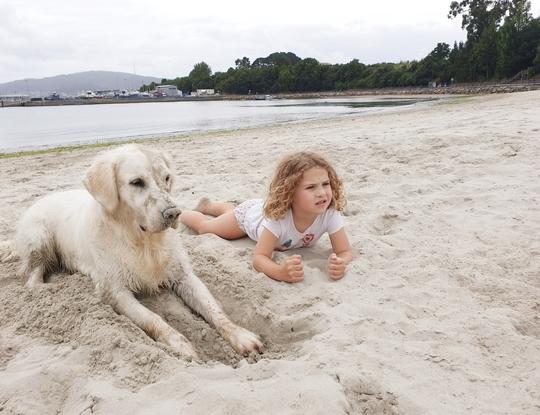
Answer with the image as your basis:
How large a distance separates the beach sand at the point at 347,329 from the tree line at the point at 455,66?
7909 centimetres

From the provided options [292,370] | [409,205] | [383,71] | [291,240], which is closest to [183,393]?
[292,370]

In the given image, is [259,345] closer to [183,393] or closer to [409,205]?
[183,393]

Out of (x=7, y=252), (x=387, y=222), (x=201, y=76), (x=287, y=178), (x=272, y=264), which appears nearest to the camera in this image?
(x=272, y=264)

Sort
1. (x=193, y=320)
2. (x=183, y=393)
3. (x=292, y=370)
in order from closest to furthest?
(x=183, y=393), (x=292, y=370), (x=193, y=320)

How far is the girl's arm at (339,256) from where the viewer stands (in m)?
3.66

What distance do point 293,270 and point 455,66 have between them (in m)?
94.9

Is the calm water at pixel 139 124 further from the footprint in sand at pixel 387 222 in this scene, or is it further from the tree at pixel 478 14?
the tree at pixel 478 14

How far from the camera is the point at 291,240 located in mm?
4277

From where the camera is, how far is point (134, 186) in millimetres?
3238

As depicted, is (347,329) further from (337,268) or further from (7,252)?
(7,252)

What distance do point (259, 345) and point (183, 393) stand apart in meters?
0.76

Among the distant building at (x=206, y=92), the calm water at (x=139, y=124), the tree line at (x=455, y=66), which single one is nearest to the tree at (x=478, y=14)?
the tree line at (x=455, y=66)

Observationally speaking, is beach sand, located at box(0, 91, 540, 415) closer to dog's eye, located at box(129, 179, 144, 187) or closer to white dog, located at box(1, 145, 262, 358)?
white dog, located at box(1, 145, 262, 358)

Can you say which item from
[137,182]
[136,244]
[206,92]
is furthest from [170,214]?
[206,92]
